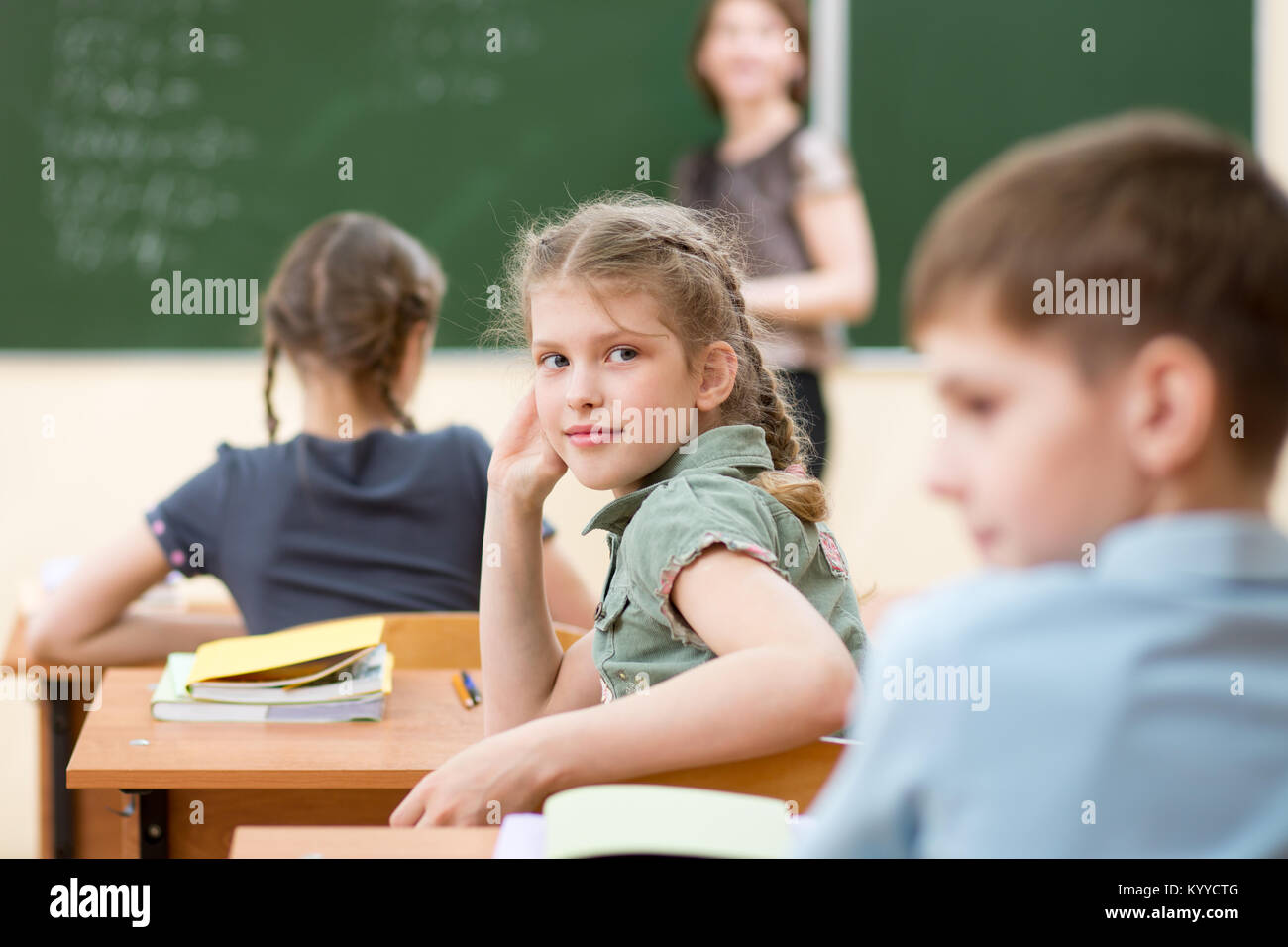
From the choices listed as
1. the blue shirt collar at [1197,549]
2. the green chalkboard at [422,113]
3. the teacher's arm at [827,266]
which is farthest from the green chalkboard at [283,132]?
the blue shirt collar at [1197,549]

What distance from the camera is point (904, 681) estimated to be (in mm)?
681

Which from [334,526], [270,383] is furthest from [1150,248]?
[270,383]

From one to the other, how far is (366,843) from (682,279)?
0.71 metres

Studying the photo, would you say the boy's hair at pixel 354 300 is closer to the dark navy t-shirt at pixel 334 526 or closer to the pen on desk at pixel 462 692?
the dark navy t-shirt at pixel 334 526

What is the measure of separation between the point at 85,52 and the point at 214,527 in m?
2.51

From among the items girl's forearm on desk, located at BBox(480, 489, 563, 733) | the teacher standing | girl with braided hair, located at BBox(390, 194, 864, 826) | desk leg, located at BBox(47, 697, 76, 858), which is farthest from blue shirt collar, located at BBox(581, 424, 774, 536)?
the teacher standing

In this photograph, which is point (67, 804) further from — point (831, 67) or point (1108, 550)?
point (831, 67)

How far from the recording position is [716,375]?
4.89ft

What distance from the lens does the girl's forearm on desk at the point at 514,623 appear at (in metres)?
1.47

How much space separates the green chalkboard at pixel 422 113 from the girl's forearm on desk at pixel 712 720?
3.21 metres

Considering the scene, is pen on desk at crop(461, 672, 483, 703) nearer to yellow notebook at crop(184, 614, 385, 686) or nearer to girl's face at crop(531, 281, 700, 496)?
yellow notebook at crop(184, 614, 385, 686)

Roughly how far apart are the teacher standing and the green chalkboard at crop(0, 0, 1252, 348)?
1.25 ft
